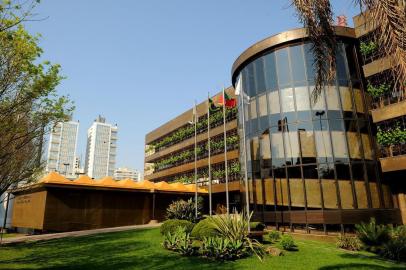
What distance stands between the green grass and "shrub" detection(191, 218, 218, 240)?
81.3 inches

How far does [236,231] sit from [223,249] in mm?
1762

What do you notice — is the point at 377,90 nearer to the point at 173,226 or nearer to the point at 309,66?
the point at 309,66

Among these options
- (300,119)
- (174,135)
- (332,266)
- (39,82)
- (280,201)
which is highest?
(174,135)

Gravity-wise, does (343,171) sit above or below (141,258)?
above

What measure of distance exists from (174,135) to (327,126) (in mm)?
33539

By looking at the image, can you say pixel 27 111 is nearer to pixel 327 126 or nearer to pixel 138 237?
pixel 138 237

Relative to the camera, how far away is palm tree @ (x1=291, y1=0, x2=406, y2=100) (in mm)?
7500

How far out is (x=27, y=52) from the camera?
1227cm

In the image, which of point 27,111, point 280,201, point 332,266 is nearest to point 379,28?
point 332,266

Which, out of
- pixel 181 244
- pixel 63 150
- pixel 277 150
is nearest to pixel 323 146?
pixel 277 150

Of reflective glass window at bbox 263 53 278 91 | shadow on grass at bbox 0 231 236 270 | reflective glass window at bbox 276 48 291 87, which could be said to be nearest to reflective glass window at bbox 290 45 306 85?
reflective glass window at bbox 276 48 291 87

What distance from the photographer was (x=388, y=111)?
954 inches

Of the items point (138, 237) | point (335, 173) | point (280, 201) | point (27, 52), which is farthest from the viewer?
point (280, 201)

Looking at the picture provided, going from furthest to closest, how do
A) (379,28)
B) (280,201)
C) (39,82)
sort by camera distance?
1. (280,201)
2. (39,82)
3. (379,28)
